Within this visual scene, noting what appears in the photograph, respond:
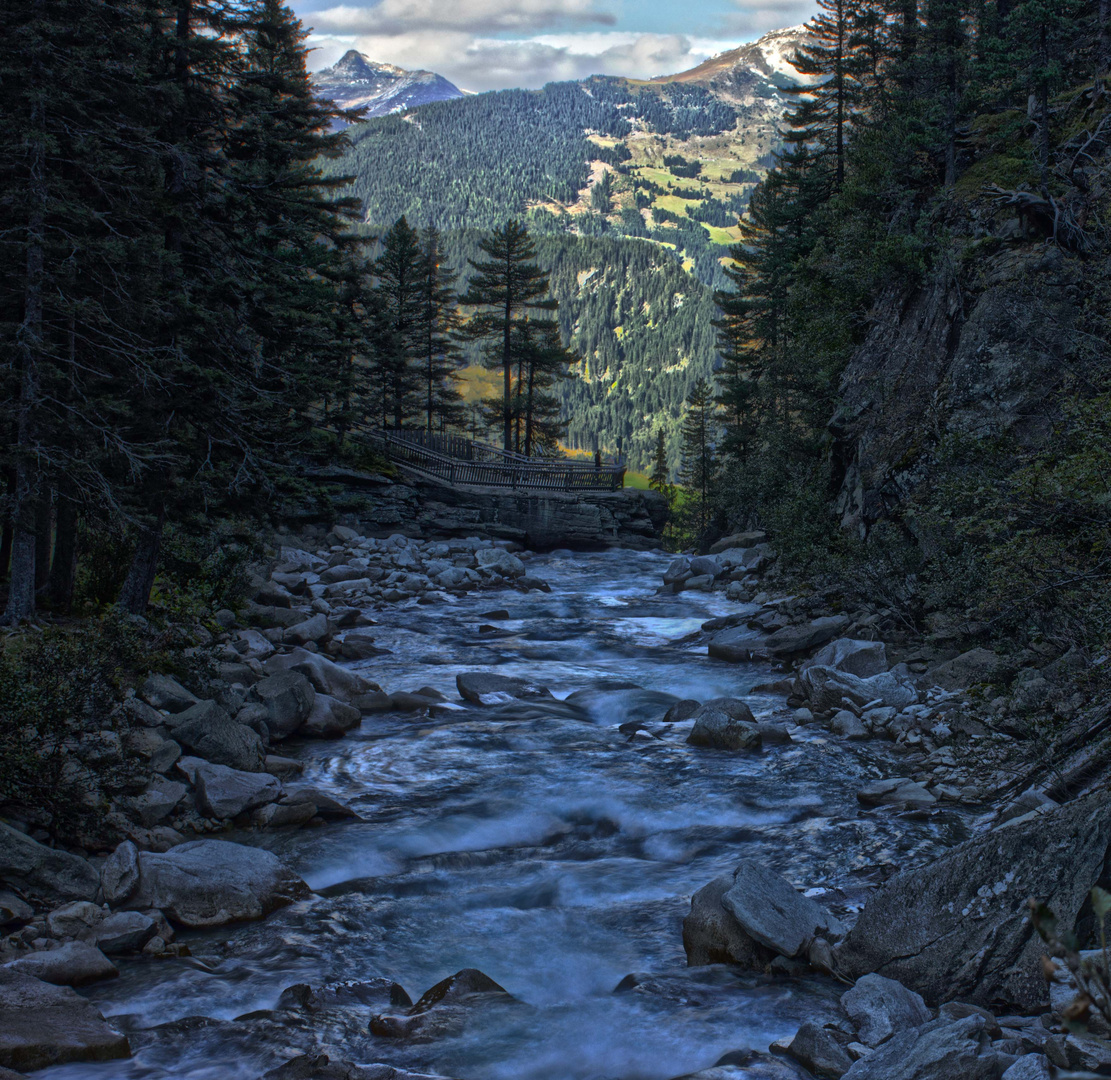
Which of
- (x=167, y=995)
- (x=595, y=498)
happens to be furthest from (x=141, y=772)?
(x=595, y=498)

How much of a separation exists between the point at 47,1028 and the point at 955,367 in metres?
17.7

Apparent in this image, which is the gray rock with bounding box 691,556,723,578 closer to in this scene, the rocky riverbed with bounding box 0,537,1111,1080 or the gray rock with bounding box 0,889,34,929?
the rocky riverbed with bounding box 0,537,1111,1080

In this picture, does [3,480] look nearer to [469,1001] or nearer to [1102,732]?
[469,1001]

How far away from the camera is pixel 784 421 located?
33.0 m

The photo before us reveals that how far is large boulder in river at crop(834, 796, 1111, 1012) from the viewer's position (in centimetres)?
518

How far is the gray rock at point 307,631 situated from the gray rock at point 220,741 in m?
6.72

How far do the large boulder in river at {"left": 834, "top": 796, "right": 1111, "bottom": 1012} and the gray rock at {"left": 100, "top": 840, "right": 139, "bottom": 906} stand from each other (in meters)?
5.54

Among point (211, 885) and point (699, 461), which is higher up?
point (699, 461)

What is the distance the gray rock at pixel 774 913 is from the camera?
6.23 meters

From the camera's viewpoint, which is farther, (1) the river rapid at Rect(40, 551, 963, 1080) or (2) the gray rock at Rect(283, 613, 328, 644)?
(2) the gray rock at Rect(283, 613, 328, 644)

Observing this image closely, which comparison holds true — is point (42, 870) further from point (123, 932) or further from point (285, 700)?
point (285, 700)

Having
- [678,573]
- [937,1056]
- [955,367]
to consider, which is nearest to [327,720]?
[937,1056]

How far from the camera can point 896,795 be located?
9.23 metres

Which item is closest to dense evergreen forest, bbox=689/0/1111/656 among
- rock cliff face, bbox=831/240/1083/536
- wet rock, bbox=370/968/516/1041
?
rock cliff face, bbox=831/240/1083/536
